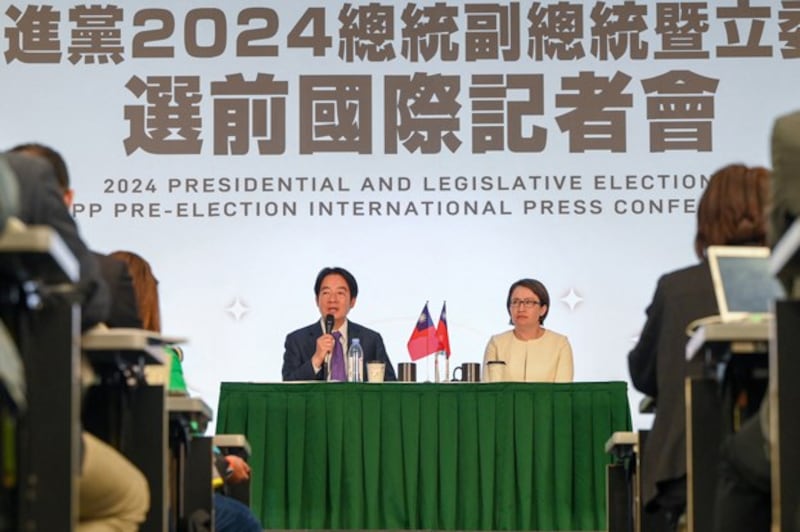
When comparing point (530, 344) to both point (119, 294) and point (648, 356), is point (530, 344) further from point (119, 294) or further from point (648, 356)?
point (119, 294)

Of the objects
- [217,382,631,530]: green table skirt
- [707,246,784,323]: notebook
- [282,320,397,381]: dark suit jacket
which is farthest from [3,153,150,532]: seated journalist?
[282,320,397,381]: dark suit jacket

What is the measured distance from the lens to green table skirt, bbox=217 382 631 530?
21.6 feet

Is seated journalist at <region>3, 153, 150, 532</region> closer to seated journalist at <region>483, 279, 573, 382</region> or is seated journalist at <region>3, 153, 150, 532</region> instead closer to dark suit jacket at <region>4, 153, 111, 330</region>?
dark suit jacket at <region>4, 153, 111, 330</region>

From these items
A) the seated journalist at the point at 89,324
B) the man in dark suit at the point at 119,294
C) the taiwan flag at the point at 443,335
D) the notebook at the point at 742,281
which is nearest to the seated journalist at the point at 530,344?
the taiwan flag at the point at 443,335

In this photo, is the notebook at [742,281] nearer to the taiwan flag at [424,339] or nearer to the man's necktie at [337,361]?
the man's necktie at [337,361]

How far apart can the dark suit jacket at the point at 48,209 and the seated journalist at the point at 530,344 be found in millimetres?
4687

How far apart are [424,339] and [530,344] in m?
0.55

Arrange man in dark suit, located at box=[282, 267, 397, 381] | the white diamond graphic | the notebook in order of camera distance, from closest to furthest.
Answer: the notebook → man in dark suit, located at box=[282, 267, 397, 381] → the white diamond graphic

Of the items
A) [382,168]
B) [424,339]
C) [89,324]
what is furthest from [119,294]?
[382,168]

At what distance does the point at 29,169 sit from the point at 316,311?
5185 millimetres

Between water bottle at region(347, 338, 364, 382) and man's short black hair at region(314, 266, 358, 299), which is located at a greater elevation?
man's short black hair at region(314, 266, 358, 299)

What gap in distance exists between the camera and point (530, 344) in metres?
7.67

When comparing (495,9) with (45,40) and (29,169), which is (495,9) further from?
(29,169)

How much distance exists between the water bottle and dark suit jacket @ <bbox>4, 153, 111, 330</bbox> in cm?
430
